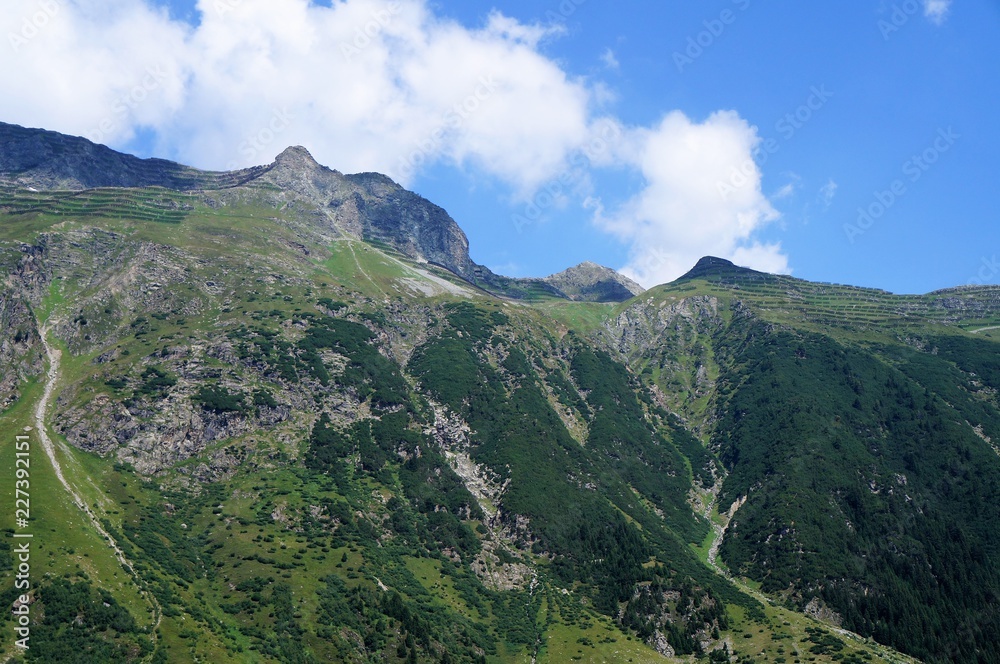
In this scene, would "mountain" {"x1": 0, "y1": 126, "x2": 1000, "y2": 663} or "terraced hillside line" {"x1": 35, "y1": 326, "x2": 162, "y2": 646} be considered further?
"mountain" {"x1": 0, "y1": 126, "x2": 1000, "y2": 663}

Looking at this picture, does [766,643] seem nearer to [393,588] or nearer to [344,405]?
[393,588]

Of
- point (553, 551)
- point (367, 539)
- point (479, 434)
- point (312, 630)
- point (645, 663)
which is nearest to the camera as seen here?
point (312, 630)

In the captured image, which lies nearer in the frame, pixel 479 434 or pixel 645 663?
pixel 645 663

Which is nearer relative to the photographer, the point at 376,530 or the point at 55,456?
the point at 55,456

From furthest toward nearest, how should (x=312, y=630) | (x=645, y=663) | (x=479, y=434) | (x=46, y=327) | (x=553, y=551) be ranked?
(x=479, y=434) → (x=46, y=327) → (x=553, y=551) → (x=645, y=663) → (x=312, y=630)

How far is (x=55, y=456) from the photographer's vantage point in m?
133

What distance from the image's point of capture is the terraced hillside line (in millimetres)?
101137

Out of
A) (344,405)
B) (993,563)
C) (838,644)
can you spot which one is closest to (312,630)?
(344,405)

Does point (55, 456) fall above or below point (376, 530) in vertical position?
above

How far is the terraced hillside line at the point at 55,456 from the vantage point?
→ 10114cm

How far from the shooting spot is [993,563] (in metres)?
165

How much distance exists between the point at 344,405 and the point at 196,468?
45052 millimetres

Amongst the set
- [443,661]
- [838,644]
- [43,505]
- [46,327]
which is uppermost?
[46,327]

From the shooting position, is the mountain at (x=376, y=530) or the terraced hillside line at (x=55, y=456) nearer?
the terraced hillside line at (x=55, y=456)
